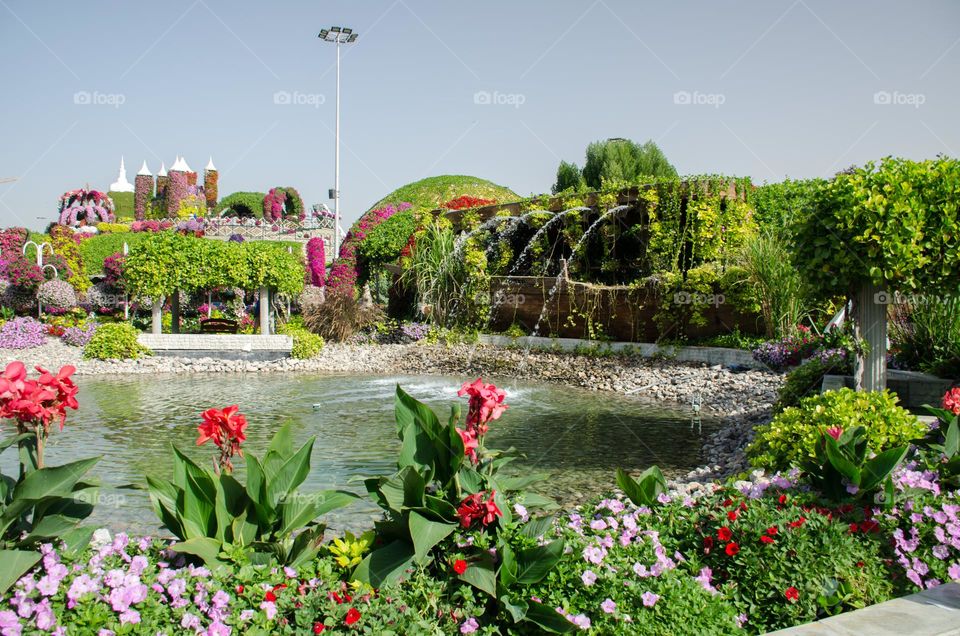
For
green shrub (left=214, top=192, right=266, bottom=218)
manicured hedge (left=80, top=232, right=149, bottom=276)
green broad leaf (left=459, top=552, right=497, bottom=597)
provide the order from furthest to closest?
green shrub (left=214, top=192, right=266, bottom=218), manicured hedge (left=80, top=232, right=149, bottom=276), green broad leaf (left=459, top=552, right=497, bottom=597)

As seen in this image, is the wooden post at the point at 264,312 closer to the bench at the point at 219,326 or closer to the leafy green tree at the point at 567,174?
the bench at the point at 219,326

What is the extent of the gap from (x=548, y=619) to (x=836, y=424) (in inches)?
103

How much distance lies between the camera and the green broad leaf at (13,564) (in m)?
2.22

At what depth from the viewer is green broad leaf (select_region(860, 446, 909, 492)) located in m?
3.20

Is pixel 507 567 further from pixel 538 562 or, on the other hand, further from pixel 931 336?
pixel 931 336

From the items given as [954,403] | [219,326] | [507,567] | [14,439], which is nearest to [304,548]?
[507,567]

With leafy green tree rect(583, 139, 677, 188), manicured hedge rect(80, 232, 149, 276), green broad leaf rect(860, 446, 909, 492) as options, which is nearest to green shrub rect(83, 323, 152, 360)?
green broad leaf rect(860, 446, 909, 492)

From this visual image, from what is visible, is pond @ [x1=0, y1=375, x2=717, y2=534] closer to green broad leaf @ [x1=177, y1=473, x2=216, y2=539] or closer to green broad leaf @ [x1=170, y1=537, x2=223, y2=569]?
green broad leaf @ [x1=177, y1=473, x2=216, y2=539]

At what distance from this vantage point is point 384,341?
1589 cm

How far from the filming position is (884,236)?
496cm

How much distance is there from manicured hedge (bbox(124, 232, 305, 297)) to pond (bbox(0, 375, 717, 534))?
367 centimetres

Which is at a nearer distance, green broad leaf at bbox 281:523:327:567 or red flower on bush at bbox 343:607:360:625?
red flower on bush at bbox 343:607:360:625

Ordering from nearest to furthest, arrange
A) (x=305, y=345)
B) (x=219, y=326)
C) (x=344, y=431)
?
1. (x=344, y=431)
2. (x=305, y=345)
3. (x=219, y=326)

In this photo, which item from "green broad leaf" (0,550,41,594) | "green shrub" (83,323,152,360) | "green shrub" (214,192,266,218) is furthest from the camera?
"green shrub" (214,192,266,218)
